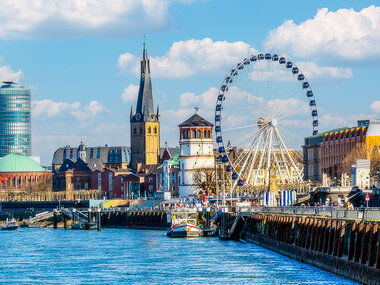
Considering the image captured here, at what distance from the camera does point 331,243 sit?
213 feet

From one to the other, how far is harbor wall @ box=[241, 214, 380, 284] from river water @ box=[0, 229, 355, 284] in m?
0.88

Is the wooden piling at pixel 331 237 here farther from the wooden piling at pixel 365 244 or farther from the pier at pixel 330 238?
the wooden piling at pixel 365 244

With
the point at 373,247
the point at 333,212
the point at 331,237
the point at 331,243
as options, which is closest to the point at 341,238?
the point at 331,237

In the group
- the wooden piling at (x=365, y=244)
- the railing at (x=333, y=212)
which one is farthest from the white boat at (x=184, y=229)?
the wooden piling at (x=365, y=244)

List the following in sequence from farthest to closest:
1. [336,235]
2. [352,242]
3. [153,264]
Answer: [153,264] → [336,235] → [352,242]

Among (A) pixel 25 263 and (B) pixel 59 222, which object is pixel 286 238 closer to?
(A) pixel 25 263

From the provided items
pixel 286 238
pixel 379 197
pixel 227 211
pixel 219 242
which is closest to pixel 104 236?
pixel 227 211

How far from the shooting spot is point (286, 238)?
273 ft

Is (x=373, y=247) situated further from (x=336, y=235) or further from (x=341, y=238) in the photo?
(x=336, y=235)

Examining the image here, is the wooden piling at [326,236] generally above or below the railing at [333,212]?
below

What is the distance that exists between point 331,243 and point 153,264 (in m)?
20.4

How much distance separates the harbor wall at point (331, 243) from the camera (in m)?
55.6

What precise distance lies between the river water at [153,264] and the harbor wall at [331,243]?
883 millimetres

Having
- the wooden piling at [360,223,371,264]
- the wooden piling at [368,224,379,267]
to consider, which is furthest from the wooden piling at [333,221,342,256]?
the wooden piling at [368,224,379,267]
